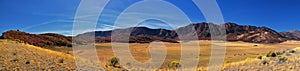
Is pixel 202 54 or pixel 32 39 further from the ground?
pixel 32 39

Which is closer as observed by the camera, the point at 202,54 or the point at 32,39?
the point at 202,54

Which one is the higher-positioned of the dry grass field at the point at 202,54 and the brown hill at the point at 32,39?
the brown hill at the point at 32,39

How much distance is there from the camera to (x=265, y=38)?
174 m

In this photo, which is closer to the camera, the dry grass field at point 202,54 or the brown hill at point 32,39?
the dry grass field at point 202,54

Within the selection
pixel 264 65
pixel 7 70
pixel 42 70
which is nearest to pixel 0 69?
pixel 7 70

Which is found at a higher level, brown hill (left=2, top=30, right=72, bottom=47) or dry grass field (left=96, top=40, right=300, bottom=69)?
brown hill (left=2, top=30, right=72, bottom=47)

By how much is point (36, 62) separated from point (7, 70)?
11.1ft

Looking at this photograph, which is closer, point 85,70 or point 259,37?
point 85,70

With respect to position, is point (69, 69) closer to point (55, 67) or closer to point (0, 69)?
point (55, 67)

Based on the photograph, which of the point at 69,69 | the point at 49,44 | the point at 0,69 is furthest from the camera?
the point at 49,44

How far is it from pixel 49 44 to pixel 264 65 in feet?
150

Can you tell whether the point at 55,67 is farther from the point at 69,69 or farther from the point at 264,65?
the point at 264,65

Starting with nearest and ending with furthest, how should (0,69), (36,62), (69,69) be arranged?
(0,69) → (69,69) → (36,62)

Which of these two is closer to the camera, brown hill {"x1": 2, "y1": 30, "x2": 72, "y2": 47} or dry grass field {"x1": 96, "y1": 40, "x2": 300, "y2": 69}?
dry grass field {"x1": 96, "y1": 40, "x2": 300, "y2": 69}
